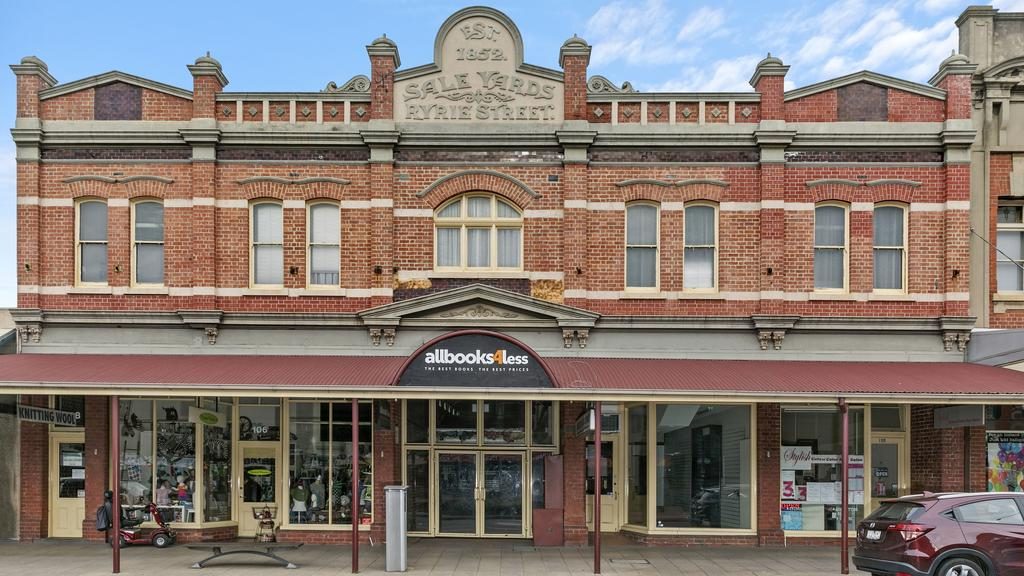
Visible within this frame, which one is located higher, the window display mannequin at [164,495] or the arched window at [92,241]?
the arched window at [92,241]

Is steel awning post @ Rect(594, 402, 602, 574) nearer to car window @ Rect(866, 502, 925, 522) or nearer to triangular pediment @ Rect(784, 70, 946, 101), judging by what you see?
car window @ Rect(866, 502, 925, 522)

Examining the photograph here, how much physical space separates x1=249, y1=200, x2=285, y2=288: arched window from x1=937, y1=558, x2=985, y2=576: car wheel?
12116 mm

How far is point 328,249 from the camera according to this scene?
17.0m

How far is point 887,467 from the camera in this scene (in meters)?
16.8

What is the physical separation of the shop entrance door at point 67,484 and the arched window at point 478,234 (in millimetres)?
7935

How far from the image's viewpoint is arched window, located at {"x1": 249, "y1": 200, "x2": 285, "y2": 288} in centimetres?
1694

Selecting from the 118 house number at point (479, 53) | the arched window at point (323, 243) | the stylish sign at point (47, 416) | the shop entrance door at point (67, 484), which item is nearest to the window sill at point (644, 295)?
the 118 house number at point (479, 53)

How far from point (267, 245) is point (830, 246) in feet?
35.9

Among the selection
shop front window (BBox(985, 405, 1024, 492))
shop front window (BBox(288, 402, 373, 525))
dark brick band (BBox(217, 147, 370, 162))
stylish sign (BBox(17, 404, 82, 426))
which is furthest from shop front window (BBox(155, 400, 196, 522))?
shop front window (BBox(985, 405, 1024, 492))

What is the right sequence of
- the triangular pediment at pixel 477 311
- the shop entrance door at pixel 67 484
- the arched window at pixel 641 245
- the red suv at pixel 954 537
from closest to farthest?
the red suv at pixel 954 537
the triangular pediment at pixel 477 311
the shop entrance door at pixel 67 484
the arched window at pixel 641 245

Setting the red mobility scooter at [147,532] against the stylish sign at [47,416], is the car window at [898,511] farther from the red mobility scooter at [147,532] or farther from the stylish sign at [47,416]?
the stylish sign at [47,416]

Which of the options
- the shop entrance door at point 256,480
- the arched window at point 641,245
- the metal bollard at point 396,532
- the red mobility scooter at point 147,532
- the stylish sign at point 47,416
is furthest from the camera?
the shop entrance door at point 256,480

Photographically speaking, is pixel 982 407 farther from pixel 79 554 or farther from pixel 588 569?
pixel 79 554

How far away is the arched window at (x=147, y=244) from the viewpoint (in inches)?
668
